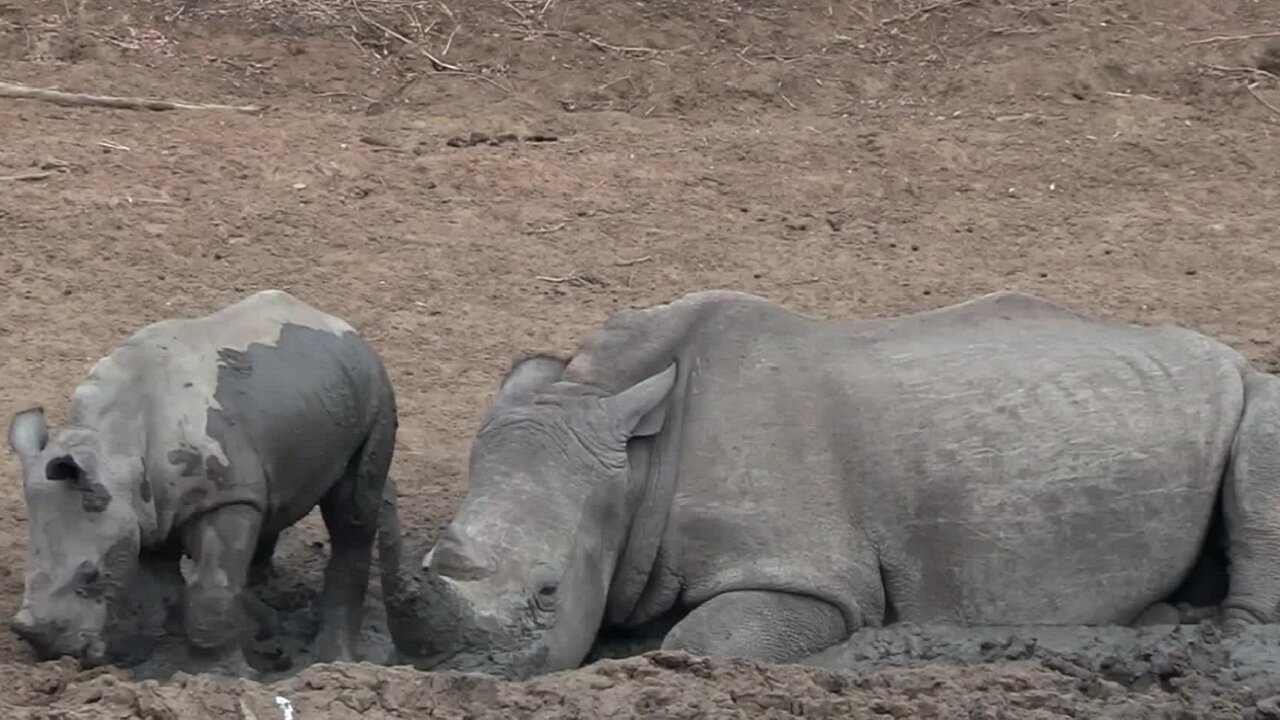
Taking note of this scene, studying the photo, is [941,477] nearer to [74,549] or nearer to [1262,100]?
[74,549]

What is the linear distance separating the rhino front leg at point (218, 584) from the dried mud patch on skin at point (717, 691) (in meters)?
0.16

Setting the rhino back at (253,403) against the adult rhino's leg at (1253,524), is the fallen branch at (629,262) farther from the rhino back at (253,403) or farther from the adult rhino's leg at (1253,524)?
the adult rhino's leg at (1253,524)

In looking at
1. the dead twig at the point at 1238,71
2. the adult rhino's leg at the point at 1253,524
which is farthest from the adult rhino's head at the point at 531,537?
the dead twig at the point at 1238,71

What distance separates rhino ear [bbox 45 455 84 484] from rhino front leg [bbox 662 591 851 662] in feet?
5.06

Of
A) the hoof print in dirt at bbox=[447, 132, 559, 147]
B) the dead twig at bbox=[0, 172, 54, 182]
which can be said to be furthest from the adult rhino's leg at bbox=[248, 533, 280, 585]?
the hoof print in dirt at bbox=[447, 132, 559, 147]

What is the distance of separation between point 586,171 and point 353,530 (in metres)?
4.89

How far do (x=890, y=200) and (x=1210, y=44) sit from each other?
3149mm

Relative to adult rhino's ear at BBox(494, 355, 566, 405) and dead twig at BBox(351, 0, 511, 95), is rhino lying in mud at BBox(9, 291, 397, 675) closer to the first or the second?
adult rhino's ear at BBox(494, 355, 566, 405)

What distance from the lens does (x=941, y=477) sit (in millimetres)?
6004

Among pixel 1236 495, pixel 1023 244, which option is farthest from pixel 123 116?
pixel 1236 495

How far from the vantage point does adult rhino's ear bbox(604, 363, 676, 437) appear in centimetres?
601

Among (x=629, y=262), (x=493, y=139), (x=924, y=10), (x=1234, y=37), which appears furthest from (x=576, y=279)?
(x=1234, y=37)

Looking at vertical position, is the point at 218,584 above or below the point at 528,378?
below

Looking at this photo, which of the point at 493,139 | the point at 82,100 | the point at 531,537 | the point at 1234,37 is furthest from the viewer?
the point at 1234,37
